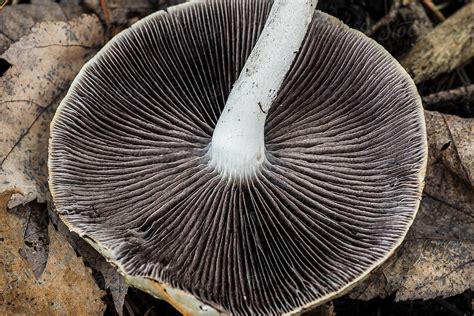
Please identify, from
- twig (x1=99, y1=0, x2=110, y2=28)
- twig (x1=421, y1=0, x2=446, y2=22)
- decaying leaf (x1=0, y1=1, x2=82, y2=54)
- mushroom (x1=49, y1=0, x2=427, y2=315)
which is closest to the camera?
mushroom (x1=49, y1=0, x2=427, y2=315)

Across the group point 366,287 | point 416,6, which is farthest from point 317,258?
point 416,6

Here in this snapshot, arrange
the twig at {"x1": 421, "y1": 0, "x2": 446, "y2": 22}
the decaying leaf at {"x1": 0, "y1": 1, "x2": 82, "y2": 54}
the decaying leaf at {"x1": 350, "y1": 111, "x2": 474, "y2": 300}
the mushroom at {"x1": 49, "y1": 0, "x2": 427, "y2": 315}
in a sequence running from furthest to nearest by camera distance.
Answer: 1. the twig at {"x1": 421, "y1": 0, "x2": 446, "y2": 22}
2. the decaying leaf at {"x1": 0, "y1": 1, "x2": 82, "y2": 54}
3. the decaying leaf at {"x1": 350, "y1": 111, "x2": 474, "y2": 300}
4. the mushroom at {"x1": 49, "y1": 0, "x2": 427, "y2": 315}

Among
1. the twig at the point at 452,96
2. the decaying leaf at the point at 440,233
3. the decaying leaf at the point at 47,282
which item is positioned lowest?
the decaying leaf at the point at 440,233

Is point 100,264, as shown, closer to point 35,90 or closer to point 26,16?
point 35,90

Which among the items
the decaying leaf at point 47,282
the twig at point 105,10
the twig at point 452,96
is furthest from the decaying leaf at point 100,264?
the twig at point 452,96

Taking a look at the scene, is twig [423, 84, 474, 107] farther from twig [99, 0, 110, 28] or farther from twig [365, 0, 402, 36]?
twig [99, 0, 110, 28]

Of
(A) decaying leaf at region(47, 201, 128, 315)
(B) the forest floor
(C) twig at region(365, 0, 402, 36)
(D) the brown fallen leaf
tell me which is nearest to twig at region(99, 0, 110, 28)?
(B) the forest floor

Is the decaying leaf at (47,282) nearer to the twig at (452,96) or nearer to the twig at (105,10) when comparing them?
the twig at (105,10)
